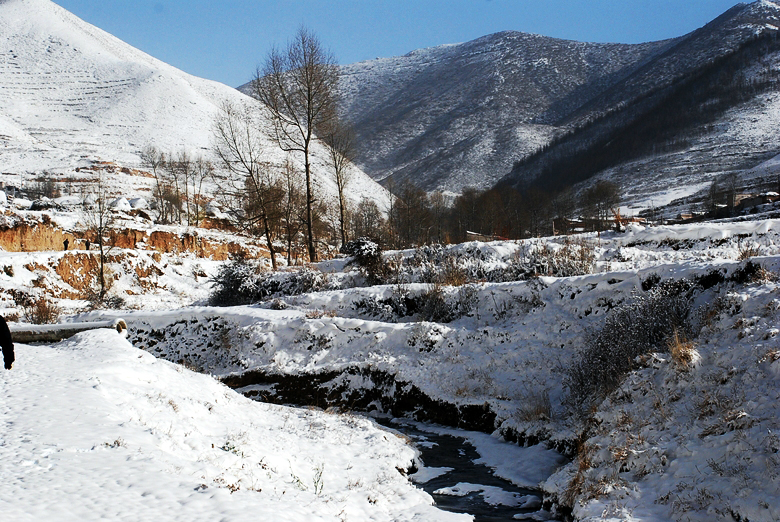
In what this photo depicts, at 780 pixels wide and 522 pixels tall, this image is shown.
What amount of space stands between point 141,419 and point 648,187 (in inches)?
4170

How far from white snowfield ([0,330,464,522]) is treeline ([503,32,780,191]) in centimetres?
11864

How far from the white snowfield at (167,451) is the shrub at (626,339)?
3192mm

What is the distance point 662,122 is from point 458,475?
490 feet

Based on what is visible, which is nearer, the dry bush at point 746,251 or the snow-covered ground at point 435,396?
Result: the snow-covered ground at point 435,396

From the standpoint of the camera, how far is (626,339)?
919cm

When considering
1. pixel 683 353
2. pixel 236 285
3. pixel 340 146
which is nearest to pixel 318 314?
Result: pixel 236 285

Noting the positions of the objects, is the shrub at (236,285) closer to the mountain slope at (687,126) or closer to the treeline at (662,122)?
the mountain slope at (687,126)

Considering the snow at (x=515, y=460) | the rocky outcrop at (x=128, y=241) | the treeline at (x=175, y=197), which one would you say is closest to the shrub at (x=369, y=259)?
the rocky outcrop at (x=128, y=241)

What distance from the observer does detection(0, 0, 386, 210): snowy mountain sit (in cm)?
7281

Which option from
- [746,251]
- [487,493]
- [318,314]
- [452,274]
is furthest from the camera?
[452,274]

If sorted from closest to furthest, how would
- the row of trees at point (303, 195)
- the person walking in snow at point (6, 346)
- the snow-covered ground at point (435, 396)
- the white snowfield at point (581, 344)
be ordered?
the snow-covered ground at point (435, 396), the white snowfield at point (581, 344), the person walking in snow at point (6, 346), the row of trees at point (303, 195)

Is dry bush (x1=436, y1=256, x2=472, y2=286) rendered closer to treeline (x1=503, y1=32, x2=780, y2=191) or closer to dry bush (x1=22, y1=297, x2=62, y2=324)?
dry bush (x1=22, y1=297, x2=62, y2=324)

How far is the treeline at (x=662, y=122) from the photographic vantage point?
126250mm

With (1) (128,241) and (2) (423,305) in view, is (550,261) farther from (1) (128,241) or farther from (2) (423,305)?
(1) (128,241)
